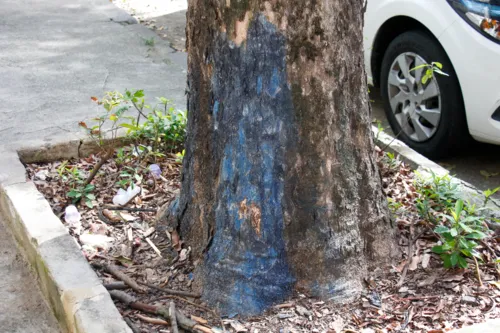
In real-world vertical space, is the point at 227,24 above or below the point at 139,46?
above

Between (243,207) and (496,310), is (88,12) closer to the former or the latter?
(243,207)

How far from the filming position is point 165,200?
4117mm

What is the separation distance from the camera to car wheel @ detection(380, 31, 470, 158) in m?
4.90

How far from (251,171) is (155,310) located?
2.36ft

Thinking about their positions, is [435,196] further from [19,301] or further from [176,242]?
[19,301]

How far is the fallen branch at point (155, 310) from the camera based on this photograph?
120 inches

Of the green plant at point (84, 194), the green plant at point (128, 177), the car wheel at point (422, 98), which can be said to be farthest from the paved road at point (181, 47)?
the green plant at point (84, 194)

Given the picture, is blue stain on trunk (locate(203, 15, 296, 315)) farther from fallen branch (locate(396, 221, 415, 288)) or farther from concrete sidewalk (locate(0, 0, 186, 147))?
concrete sidewalk (locate(0, 0, 186, 147))

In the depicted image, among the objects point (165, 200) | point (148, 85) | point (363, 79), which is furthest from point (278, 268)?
point (148, 85)

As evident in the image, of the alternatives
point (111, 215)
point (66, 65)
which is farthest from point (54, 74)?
point (111, 215)

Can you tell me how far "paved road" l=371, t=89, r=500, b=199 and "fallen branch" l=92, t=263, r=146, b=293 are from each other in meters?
2.52

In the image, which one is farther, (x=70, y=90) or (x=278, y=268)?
(x=70, y=90)

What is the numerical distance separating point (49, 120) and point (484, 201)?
2.97m

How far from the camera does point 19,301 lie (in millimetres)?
3623
